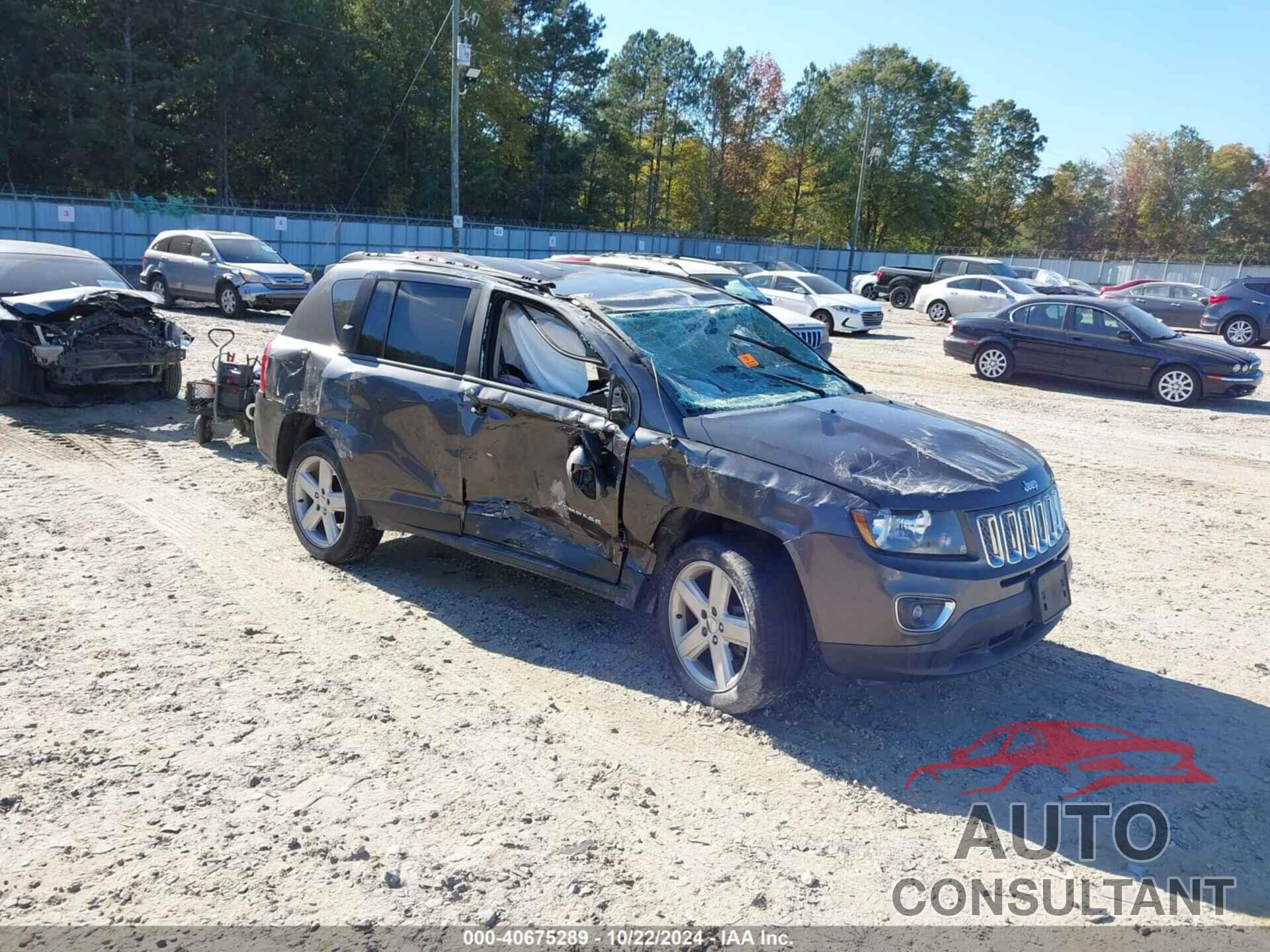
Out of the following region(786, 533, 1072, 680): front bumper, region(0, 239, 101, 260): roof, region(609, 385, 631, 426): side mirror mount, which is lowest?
region(786, 533, 1072, 680): front bumper

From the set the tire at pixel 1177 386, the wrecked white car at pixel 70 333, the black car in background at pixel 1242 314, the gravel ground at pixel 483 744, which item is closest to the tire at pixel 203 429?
the wrecked white car at pixel 70 333

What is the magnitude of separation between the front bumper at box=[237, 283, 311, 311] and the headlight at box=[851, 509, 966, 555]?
1797 centimetres

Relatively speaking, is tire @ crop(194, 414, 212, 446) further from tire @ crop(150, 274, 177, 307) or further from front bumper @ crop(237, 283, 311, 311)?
tire @ crop(150, 274, 177, 307)

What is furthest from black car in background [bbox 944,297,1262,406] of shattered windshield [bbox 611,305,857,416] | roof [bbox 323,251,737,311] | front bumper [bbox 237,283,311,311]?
front bumper [bbox 237,283,311,311]

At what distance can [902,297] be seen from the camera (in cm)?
3397

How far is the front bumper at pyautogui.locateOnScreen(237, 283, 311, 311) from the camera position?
1992 centimetres

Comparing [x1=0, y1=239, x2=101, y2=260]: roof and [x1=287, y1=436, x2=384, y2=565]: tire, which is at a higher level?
[x1=0, y1=239, x2=101, y2=260]: roof

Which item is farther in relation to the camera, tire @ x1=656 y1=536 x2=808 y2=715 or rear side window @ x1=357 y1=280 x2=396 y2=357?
rear side window @ x1=357 y1=280 x2=396 y2=357

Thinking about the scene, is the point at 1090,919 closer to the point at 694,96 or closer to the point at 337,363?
the point at 337,363

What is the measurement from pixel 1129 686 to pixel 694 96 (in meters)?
77.5

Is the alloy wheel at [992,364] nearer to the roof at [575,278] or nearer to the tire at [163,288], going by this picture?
the roof at [575,278]

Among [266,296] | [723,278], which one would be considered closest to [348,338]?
[723,278]

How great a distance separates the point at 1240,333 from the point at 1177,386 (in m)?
11.0

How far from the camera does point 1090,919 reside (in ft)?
10.4
